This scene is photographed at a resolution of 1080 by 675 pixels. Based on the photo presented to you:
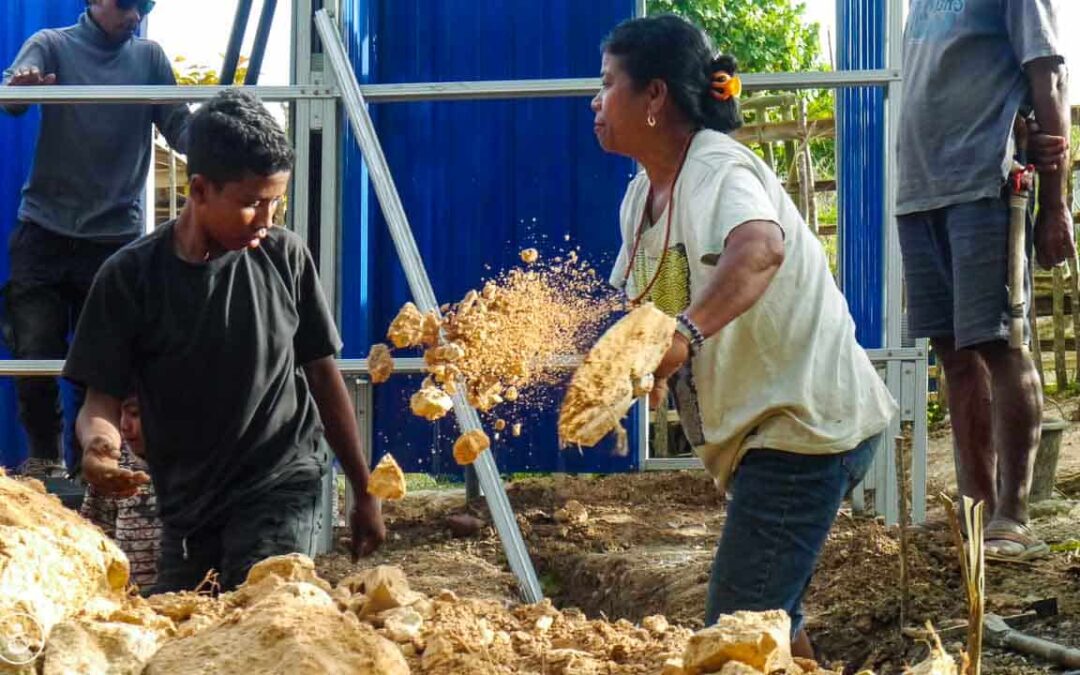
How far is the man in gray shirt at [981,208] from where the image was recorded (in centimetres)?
450

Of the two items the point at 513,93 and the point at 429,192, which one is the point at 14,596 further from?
the point at 429,192

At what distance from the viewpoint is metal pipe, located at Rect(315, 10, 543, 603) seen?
15.3 ft

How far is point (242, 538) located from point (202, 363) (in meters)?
0.45

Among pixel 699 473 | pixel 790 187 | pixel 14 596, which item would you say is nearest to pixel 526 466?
pixel 699 473

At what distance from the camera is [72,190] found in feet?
19.5

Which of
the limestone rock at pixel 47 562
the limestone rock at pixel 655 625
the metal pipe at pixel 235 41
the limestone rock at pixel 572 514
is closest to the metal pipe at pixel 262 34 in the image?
the metal pipe at pixel 235 41

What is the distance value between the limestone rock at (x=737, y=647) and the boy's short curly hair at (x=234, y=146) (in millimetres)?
1799

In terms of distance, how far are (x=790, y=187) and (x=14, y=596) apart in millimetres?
8812

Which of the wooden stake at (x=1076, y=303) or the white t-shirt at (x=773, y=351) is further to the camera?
the wooden stake at (x=1076, y=303)

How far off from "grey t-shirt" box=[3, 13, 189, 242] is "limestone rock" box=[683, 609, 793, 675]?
4.24 metres

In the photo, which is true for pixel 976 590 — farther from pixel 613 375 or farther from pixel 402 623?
pixel 402 623

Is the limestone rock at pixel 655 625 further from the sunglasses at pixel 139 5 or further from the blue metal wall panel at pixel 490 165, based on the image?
the sunglasses at pixel 139 5

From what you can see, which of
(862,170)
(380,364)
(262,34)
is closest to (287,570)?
(380,364)

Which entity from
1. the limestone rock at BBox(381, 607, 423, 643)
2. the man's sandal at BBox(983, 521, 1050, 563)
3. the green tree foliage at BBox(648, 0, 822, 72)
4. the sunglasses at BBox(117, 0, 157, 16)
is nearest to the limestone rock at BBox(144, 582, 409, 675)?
the limestone rock at BBox(381, 607, 423, 643)
